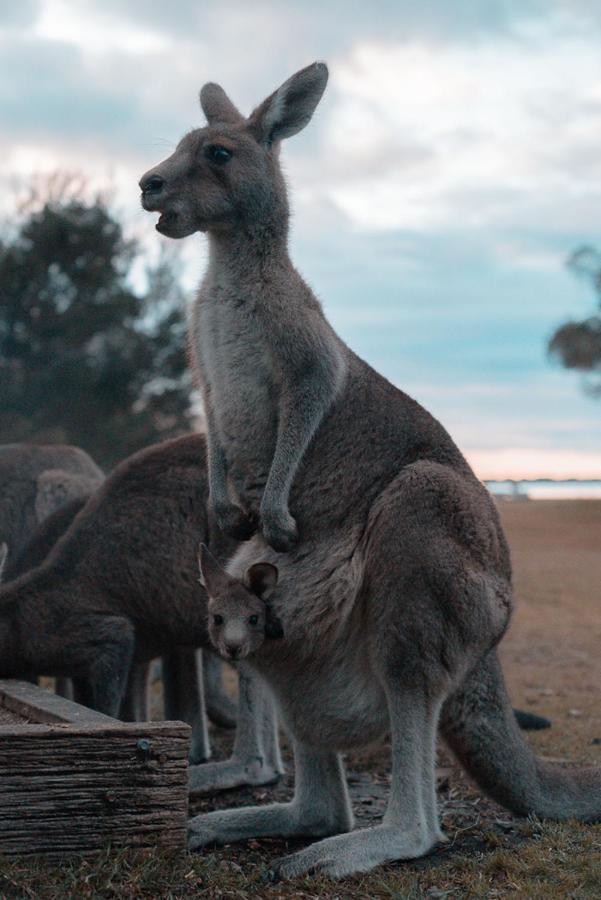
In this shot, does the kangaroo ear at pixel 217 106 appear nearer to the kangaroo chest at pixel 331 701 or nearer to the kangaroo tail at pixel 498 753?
the kangaroo chest at pixel 331 701

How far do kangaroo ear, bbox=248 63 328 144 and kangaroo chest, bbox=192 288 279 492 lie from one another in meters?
0.67

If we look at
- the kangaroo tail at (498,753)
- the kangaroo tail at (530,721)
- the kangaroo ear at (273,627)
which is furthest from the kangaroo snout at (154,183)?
the kangaroo tail at (530,721)

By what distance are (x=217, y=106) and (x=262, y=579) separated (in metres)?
1.98

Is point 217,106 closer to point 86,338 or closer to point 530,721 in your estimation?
point 530,721

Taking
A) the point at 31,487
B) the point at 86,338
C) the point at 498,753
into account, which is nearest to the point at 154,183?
the point at 498,753

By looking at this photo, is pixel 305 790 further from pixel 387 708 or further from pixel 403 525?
pixel 403 525

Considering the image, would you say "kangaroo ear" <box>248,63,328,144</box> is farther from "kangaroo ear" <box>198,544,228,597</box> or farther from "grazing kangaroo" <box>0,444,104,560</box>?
"grazing kangaroo" <box>0,444,104,560</box>

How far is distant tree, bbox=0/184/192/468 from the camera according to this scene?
22922 millimetres

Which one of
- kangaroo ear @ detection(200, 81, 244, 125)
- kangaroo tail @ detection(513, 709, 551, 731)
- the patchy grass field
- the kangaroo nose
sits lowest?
the patchy grass field

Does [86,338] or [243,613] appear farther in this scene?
[86,338]

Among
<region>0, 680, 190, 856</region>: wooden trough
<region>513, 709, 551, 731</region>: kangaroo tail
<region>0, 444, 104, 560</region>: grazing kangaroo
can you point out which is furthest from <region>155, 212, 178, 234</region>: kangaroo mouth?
<region>0, 444, 104, 560</region>: grazing kangaroo

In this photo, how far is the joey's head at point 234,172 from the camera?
434 centimetres

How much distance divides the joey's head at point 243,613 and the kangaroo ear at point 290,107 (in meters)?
1.69

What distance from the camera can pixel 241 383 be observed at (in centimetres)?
436
